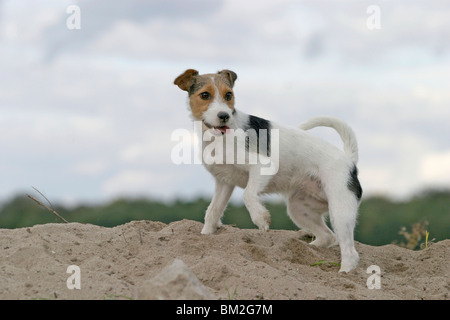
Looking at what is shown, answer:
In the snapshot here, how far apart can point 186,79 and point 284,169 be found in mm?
1813

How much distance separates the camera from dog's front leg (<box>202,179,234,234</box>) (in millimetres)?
8203

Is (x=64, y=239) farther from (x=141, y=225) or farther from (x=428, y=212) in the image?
(x=428, y=212)

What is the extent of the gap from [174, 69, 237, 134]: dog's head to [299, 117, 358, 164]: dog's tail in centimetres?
163

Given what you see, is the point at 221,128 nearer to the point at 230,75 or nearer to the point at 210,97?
the point at 210,97

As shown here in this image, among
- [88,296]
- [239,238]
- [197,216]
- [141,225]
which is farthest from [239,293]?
[197,216]

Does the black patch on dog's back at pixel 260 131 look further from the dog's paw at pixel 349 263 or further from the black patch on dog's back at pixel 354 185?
the dog's paw at pixel 349 263

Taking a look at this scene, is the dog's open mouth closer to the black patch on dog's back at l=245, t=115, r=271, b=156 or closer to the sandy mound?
the black patch on dog's back at l=245, t=115, r=271, b=156

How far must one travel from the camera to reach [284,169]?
7945mm

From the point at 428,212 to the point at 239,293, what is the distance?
1151 cm

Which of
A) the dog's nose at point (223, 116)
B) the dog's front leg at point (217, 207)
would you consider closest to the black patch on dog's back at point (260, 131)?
the dog's nose at point (223, 116)

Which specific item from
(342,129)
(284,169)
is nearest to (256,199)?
(284,169)

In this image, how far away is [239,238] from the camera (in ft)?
25.3

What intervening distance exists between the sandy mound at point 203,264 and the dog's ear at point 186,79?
77.8 inches

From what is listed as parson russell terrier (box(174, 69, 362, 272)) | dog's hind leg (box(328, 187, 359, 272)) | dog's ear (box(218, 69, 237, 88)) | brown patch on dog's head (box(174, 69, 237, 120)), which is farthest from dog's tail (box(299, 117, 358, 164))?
brown patch on dog's head (box(174, 69, 237, 120))
